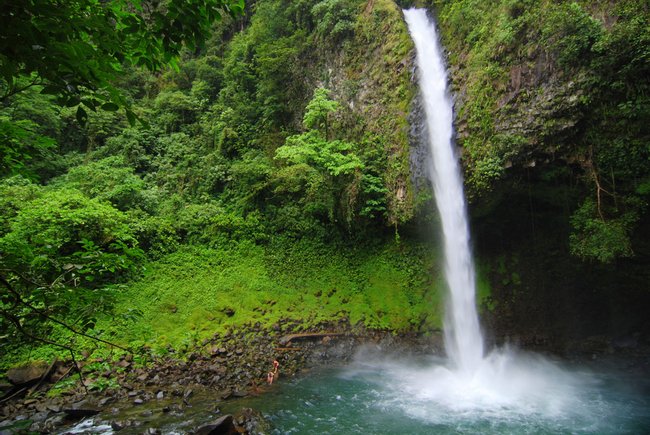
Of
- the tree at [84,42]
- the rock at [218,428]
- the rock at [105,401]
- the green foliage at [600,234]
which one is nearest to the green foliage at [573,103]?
the green foliage at [600,234]

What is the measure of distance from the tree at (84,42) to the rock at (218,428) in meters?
5.19

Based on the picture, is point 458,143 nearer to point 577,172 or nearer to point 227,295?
point 577,172

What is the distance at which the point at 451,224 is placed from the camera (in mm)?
9820

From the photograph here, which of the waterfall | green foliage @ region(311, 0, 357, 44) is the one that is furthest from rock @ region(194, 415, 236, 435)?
green foliage @ region(311, 0, 357, 44)

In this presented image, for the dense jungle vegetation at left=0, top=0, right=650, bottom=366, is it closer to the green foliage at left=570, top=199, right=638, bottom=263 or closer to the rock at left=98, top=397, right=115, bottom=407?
the green foliage at left=570, top=199, right=638, bottom=263

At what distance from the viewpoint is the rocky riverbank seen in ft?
20.6

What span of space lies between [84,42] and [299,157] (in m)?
9.41

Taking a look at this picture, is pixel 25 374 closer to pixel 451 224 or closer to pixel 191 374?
pixel 191 374

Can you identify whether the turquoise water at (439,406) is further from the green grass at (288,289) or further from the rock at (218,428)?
the green grass at (288,289)

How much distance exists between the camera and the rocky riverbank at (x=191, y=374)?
20.6 ft

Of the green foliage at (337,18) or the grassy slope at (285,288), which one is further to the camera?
the green foliage at (337,18)

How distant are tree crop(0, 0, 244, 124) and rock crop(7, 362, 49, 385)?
8085 mm

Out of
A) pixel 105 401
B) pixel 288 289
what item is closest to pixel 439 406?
pixel 288 289

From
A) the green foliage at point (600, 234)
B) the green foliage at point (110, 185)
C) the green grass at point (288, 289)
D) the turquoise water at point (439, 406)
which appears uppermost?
the green foliage at point (110, 185)
